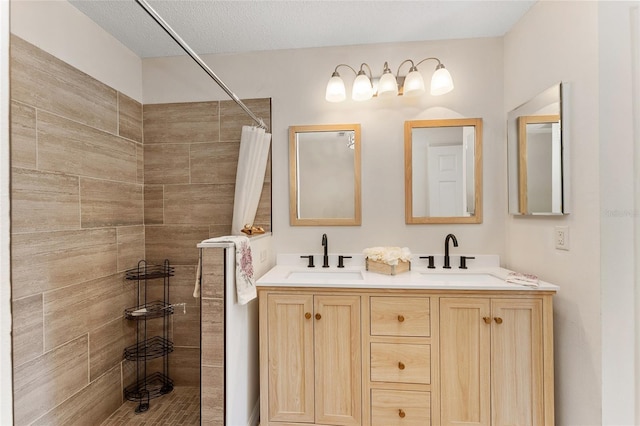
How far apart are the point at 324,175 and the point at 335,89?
0.60 meters

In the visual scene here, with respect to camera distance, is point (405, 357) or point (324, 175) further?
point (324, 175)

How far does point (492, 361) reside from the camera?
1.63 meters

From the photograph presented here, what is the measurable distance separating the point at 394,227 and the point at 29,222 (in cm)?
209

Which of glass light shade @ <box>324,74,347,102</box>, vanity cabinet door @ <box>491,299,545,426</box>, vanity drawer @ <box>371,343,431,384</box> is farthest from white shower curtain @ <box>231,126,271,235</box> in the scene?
vanity cabinet door @ <box>491,299,545,426</box>

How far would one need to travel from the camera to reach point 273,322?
1.75 m

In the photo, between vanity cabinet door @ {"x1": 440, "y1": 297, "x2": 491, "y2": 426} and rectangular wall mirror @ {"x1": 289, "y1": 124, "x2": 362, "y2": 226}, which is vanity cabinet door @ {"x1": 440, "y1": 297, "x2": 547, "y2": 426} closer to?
vanity cabinet door @ {"x1": 440, "y1": 297, "x2": 491, "y2": 426}

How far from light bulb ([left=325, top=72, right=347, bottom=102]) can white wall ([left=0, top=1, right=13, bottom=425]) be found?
5.86 feet

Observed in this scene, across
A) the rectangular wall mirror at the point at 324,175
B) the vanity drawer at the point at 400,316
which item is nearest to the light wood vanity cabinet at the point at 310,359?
the vanity drawer at the point at 400,316

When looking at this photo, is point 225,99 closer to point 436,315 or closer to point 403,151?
point 403,151

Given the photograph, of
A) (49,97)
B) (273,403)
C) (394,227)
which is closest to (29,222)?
(49,97)

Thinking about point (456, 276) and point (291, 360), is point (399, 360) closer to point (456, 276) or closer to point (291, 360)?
point (291, 360)

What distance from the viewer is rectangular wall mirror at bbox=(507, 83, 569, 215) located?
1.59m

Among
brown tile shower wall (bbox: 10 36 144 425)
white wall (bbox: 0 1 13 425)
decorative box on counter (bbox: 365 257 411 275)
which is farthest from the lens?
decorative box on counter (bbox: 365 257 411 275)

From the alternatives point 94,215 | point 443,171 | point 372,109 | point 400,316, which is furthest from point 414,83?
point 94,215
